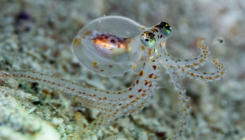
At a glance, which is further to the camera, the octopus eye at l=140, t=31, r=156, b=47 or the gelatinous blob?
the gelatinous blob

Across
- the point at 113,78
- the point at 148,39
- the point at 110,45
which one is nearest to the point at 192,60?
the point at 148,39

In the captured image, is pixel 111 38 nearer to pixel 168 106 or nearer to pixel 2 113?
pixel 2 113

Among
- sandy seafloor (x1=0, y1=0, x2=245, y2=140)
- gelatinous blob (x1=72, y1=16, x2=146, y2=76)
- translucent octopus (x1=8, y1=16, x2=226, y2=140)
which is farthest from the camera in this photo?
gelatinous blob (x1=72, y1=16, x2=146, y2=76)

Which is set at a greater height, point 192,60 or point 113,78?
point 113,78

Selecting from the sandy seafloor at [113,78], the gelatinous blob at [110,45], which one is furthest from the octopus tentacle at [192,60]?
the sandy seafloor at [113,78]

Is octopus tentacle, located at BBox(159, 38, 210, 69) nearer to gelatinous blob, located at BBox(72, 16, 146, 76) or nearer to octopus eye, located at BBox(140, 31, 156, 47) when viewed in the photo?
octopus eye, located at BBox(140, 31, 156, 47)

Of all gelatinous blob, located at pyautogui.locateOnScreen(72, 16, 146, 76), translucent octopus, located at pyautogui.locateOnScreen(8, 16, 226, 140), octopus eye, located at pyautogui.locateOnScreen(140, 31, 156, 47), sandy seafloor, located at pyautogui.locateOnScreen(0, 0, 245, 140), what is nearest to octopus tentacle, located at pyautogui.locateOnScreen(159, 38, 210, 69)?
translucent octopus, located at pyautogui.locateOnScreen(8, 16, 226, 140)

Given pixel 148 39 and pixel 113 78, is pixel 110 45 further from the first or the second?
pixel 113 78

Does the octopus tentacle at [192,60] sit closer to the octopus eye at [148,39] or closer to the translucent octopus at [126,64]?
the translucent octopus at [126,64]
